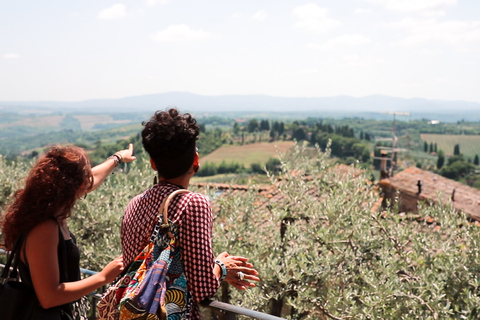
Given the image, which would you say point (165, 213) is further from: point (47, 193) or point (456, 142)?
point (456, 142)

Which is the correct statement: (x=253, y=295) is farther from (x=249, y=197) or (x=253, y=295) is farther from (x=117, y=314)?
(x=117, y=314)

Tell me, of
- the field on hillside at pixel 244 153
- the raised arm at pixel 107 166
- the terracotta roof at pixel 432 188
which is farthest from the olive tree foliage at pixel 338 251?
the field on hillside at pixel 244 153

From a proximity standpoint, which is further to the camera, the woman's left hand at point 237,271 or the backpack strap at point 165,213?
the woman's left hand at point 237,271

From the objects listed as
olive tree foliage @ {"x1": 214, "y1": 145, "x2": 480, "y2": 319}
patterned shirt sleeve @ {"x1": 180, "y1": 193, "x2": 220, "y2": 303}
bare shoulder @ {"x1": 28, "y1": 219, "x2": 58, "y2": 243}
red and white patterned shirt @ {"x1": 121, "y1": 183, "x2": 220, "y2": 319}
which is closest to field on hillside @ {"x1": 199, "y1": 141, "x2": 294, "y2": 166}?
olive tree foliage @ {"x1": 214, "y1": 145, "x2": 480, "y2": 319}

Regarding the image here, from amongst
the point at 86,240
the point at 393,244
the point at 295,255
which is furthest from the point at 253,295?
the point at 86,240

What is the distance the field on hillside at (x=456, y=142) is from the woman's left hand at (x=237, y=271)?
371 feet

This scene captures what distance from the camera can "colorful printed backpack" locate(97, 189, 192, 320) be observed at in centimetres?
176

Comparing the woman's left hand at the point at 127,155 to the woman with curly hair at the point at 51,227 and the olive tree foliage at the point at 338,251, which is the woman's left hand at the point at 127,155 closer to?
the woman with curly hair at the point at 51,227

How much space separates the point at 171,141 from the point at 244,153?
8362cm

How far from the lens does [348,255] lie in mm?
5812

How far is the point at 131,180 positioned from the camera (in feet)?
29.7

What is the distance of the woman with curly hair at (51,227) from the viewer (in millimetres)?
2025

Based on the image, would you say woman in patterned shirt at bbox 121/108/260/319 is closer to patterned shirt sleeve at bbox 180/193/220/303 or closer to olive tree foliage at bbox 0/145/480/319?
patterned shirt sleeve at bbox 180/193/220/303

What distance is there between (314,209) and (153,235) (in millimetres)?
4642
